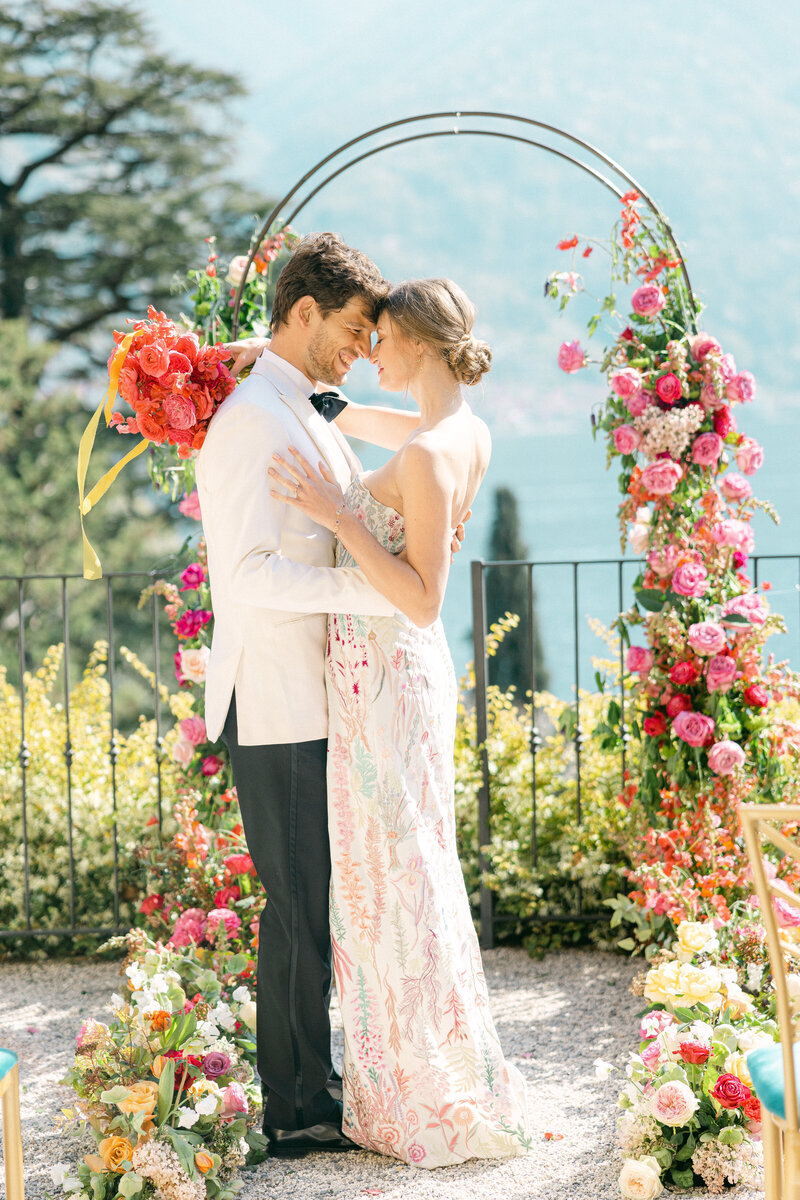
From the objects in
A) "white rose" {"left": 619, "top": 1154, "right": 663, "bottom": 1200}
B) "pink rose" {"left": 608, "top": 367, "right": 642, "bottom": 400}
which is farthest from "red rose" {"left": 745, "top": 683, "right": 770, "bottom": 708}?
"white rose" {"left": 619, "top": 1154, "right": 663, "bottom": 1200}

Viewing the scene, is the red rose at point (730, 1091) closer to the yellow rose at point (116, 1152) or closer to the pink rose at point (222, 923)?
the yellow rose at point (116, 1152)

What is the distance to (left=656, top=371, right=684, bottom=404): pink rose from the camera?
3.32m

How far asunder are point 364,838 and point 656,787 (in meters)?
1.41

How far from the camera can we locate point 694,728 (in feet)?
10.8

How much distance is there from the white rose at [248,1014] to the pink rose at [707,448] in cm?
208

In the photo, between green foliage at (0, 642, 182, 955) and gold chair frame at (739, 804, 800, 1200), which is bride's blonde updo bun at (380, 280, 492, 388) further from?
green foliage at (0, 642, 182, 955)

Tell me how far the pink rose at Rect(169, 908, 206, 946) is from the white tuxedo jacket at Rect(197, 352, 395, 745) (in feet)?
3.44

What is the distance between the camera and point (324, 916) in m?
2.50

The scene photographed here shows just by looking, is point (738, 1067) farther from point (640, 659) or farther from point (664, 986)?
point (640, 659)

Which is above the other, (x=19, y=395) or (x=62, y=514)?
(x=19, y=395)

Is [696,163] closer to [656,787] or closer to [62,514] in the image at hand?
[62,514]

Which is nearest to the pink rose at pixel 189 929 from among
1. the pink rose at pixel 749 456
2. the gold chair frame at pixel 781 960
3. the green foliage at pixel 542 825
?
the green foliage at pixel 542 825

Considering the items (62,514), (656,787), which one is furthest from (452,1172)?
(62,514)

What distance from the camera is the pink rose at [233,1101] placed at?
2369 millimetres
